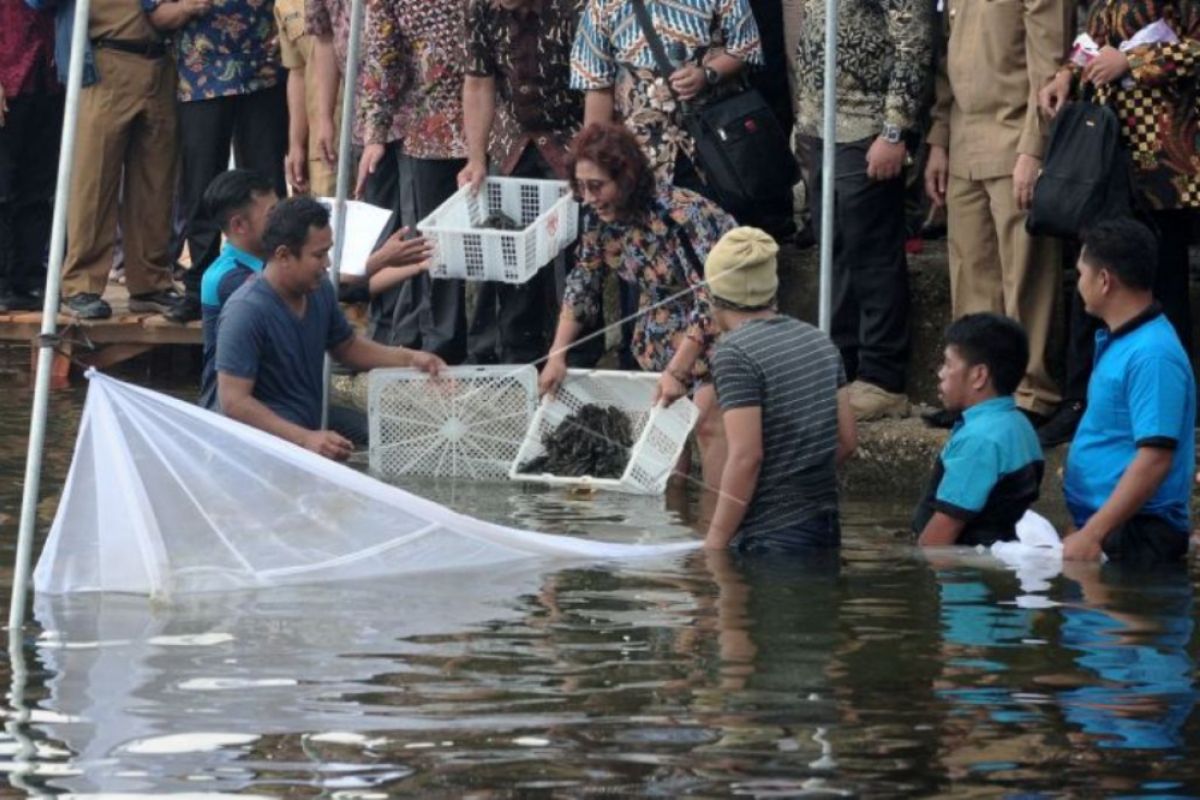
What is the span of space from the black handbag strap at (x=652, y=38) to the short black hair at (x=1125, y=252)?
2928mm

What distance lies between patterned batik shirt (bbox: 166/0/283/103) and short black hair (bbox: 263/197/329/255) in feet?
13.6

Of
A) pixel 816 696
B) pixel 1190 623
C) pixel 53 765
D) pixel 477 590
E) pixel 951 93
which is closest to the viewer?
pixel 53 765

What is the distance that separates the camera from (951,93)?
11.7 meters

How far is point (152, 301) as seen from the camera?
595 inches

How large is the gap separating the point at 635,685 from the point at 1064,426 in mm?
3621

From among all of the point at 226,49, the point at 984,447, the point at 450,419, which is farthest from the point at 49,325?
the point at 226,49

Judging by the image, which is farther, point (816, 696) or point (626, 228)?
point (626, 228)

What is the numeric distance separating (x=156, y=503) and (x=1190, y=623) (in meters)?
3.31

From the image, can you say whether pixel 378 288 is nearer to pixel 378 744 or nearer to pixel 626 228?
pixel 626 228

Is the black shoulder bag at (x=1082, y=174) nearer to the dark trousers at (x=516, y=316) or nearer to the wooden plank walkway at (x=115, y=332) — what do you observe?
the dark trousers at (x=516, y=316)

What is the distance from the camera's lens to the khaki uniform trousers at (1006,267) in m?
11.4

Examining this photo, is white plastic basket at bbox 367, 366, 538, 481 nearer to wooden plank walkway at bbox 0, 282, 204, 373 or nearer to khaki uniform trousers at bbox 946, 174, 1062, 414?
khaki uniform trousers at bbox 946, 174, 1062, 414

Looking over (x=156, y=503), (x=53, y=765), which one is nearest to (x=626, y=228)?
(x=156, y=503)

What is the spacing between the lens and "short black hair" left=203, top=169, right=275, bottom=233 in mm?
10758
